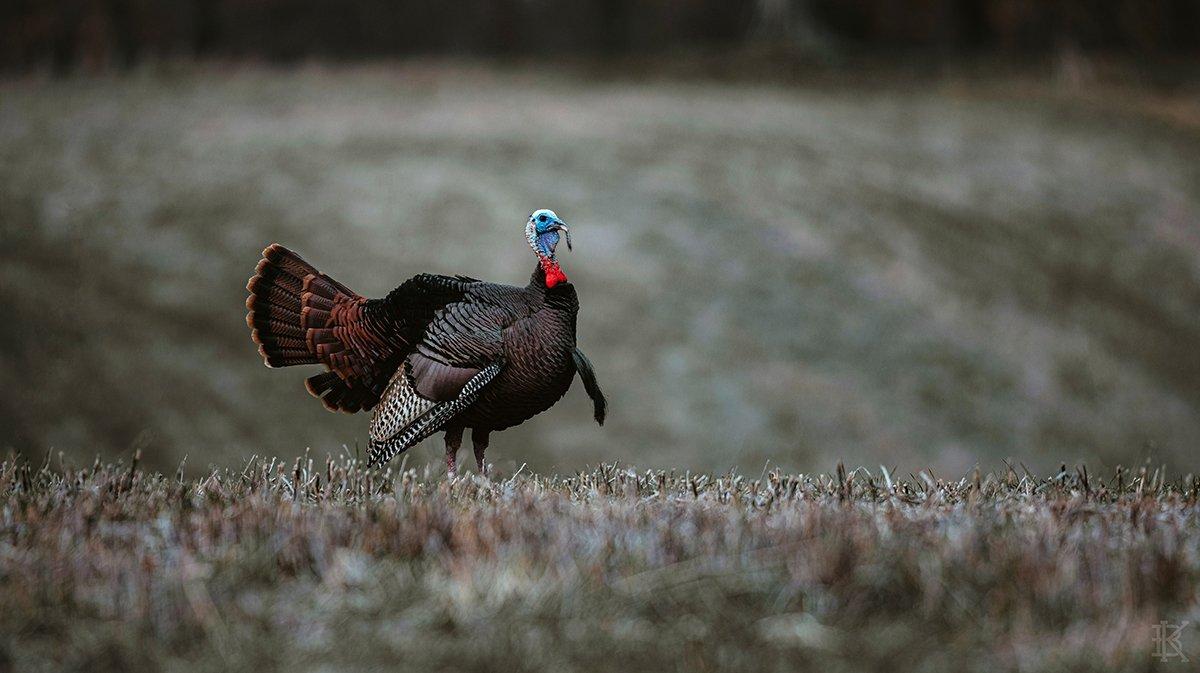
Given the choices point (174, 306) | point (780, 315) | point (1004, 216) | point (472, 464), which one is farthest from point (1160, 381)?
point (174, 306)

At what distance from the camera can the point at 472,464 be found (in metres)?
10.5

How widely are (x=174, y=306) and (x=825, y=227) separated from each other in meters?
8.81

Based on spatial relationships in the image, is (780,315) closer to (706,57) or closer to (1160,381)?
(1160,381)

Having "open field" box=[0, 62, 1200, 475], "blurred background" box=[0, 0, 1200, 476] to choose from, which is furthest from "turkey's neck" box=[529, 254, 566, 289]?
"open field" box=[0, 62, 1200, 475]

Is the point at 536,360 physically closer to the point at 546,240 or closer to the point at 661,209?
the point at 546,240

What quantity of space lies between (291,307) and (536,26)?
17.3 m

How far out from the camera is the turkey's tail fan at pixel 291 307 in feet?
18.7

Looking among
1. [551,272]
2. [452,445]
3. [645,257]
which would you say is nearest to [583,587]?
[551,272]

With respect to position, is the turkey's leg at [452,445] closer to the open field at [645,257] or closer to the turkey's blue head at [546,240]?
the turkey's blue head at [546,240]

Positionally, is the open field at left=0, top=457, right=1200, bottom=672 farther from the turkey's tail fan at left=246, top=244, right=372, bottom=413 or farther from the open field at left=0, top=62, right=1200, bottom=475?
the open field at left=0, top=62, right=1200, bottom=475

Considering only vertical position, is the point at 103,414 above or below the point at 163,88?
below

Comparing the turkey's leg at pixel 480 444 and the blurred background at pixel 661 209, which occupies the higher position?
the blurred background at pixel 661 209

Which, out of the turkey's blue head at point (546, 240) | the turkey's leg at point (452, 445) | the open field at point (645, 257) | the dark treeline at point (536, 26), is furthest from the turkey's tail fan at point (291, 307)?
the dark treeline at point (536, 26)

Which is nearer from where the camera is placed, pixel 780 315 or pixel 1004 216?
pixel 780 315
